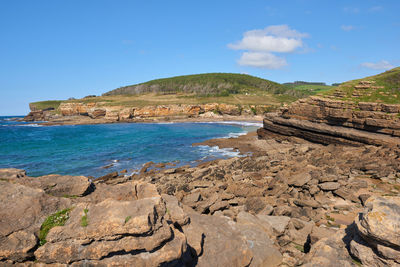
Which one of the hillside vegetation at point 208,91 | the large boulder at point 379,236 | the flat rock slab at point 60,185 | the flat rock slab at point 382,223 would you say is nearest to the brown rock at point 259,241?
the large boulder at point 379,236

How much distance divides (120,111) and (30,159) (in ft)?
190

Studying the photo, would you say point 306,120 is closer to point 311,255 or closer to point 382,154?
point 382,154

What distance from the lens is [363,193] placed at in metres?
12.1

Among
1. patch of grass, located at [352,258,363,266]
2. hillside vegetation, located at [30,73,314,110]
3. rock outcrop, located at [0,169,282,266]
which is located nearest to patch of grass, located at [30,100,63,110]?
hillside vegetation, located at [30,73,314,110]

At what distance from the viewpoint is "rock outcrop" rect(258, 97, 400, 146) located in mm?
21562

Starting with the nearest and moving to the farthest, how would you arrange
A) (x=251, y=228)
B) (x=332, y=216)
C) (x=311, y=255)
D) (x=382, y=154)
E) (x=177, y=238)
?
(x=177, y=238) → (x=311, y=255) → (x=251, y=228) → (x=332, y=216) → (x=382, y=154)

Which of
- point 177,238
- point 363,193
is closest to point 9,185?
point 177,238

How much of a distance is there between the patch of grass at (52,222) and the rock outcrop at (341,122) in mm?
25848

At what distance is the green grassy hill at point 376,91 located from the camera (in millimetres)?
24906

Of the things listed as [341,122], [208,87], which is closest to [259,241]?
[341,122]

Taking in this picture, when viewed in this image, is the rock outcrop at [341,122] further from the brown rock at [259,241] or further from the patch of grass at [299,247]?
the brown rock at [259,241]

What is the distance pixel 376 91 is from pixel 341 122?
5765mm

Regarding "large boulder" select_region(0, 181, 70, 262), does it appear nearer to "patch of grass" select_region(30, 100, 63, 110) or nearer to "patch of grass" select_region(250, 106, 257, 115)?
"patch of grass" select_region(250, 106, 257, 115)

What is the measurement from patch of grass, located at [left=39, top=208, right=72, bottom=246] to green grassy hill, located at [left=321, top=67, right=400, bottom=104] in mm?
30568
